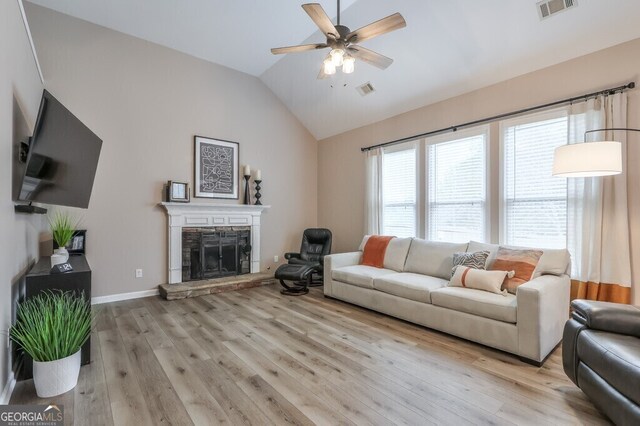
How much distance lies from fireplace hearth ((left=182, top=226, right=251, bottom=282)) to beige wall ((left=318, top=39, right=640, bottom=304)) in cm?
181

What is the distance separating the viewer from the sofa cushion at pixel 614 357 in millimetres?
1455

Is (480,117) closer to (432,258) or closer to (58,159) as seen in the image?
(432,258)

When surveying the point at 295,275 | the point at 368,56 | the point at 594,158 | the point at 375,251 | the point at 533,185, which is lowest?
the point at 295,275

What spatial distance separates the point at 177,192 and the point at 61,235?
179 cm

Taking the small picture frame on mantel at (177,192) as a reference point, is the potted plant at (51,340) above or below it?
below

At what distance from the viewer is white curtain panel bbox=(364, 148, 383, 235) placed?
16.4 feet

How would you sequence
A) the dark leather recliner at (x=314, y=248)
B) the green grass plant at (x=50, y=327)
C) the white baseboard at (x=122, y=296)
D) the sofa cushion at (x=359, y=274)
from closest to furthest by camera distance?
the green grass plant at (x=50, y=327) → the sofa cushion at (x=359, y=274) → the white baseboard at (x=122, y=296) → the dark leather recliner at (x=314, y=248)

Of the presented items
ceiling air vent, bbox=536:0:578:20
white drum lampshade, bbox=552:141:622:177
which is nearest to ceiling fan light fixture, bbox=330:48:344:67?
ceiling air vent, bbox=536:0:578:20

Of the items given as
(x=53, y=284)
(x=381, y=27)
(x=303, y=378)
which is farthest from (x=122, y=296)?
(x=381, y=27)

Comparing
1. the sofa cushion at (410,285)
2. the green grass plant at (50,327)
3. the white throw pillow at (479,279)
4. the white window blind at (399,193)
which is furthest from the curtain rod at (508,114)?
the green grass plant at (50,327)

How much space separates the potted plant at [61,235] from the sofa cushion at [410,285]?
3.11 metres

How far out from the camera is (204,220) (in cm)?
478

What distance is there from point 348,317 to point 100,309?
3.06 meters

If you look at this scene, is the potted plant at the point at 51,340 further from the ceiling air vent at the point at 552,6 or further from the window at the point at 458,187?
the ceiling air vent at the point at 552,6
